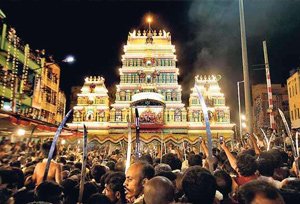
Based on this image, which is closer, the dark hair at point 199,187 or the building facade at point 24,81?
the dark hair at point 199,187

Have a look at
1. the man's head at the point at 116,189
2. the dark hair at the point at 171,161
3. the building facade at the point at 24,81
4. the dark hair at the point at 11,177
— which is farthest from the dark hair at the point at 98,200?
the building facade at the point at 24,81

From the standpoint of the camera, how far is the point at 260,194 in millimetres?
2523

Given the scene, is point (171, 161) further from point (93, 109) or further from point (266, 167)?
point (93, 109)

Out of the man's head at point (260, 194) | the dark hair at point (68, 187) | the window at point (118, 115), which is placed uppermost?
the window at point (118, 115)

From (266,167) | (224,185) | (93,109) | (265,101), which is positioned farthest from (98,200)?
(265,101)

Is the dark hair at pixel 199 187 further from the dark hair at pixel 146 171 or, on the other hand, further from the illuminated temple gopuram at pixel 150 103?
the illuminated temple gopuram at pixel 150 103

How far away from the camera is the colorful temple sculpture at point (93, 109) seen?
1503 inches

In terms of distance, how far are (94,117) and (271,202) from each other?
39725mm

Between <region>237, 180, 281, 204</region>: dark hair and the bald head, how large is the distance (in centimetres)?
76

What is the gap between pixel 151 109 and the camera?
37.9m

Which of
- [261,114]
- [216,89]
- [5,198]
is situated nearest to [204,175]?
[5,198]

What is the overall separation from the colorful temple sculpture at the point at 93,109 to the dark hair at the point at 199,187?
35767mm

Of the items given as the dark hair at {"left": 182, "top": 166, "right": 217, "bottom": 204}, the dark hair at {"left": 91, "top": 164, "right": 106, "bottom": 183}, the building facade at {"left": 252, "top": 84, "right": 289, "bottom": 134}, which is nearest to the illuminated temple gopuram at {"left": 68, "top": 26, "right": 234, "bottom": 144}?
the building facade at {"left": 252, "top": 84, "right": 289, "bottom": 134}

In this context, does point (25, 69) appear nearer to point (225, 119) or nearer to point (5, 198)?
point (225, 119)
